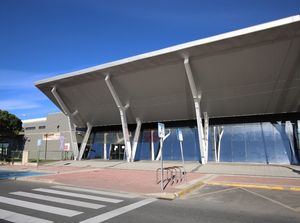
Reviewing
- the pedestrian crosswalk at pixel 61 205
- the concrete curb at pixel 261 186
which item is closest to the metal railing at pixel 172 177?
the concrete curb at pixel 261 186

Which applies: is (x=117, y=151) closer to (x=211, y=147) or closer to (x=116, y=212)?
(x=211, y=147)

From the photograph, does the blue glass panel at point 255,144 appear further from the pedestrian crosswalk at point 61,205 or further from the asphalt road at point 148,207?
the pedestrian crosswalk at point 61,205

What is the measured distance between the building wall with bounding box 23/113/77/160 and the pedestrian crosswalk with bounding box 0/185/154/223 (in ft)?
95.3

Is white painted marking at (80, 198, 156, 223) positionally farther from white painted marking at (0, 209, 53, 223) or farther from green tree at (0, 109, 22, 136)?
green tree at (0, 109, 22, 136)

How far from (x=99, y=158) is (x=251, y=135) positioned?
2062 cm

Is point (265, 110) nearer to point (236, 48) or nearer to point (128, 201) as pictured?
point (236, 48)

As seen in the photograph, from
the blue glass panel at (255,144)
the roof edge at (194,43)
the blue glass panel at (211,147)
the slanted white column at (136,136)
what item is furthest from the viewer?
the slanted white column at (136,136)

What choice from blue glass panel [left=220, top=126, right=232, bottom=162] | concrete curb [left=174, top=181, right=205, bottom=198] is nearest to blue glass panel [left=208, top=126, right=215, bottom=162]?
blue glass panel [left=220, top=126, right=232, bottom=162]

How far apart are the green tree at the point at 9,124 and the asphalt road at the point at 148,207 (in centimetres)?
3856

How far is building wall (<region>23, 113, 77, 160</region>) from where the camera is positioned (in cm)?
4052

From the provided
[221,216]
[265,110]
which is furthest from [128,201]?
[265,110]

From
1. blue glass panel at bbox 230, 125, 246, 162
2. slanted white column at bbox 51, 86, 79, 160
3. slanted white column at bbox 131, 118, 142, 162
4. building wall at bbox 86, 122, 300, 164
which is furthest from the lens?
slanted white column at bbox 51, 86, 79, 160

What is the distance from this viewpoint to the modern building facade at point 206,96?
64.5ft

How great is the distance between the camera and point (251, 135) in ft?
89.8
